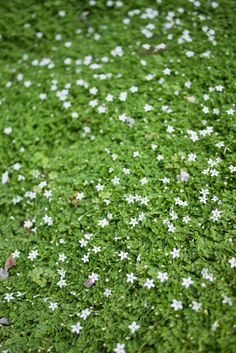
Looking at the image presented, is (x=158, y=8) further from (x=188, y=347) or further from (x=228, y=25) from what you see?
(x=188, y=347)

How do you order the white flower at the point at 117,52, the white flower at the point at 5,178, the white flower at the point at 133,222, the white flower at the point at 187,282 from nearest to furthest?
the white flower at the point at 187,282 → the white flower at the point at 133,222 → the white flower at the point at 5,178 → the white flower at the point at 117,52

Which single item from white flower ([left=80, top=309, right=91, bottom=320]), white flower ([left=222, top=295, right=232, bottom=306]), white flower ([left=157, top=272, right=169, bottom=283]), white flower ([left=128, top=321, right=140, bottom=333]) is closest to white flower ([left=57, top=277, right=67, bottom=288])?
white flower ([left=80, top=309, right=91, bottom=320])

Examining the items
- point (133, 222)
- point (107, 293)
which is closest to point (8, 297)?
point (107, 293)

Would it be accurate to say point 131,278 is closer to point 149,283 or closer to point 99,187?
point 149,283

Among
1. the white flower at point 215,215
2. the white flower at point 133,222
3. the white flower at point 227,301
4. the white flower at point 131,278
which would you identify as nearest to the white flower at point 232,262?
the white flower at point 227,301

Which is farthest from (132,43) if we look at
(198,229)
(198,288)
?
(198,288)

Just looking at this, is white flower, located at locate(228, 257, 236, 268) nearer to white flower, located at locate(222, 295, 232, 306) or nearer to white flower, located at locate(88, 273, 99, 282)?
white flower, located at locate(222, 295, 232, 306)

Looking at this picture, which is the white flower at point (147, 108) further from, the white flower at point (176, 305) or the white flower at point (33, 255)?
the white flower at point (176, 305)

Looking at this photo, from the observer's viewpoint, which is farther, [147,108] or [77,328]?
[147,108]
